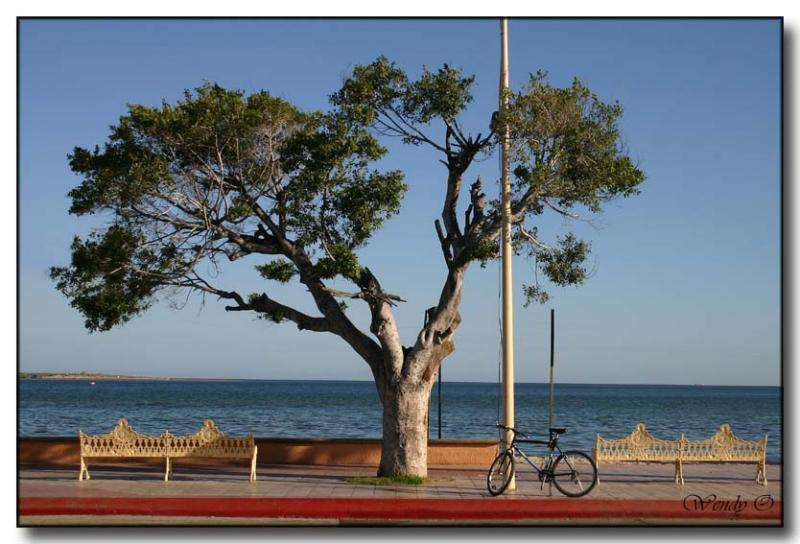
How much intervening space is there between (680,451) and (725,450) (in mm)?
971

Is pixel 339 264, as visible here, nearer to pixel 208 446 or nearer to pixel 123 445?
pixel 208 446

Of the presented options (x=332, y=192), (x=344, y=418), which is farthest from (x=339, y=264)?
(x=344, y=418)

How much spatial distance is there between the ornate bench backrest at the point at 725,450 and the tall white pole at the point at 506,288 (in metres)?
4.14

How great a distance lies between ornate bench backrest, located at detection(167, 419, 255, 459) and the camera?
1878cm

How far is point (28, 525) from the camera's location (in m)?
13.3

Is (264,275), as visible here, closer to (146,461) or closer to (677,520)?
(146,461)

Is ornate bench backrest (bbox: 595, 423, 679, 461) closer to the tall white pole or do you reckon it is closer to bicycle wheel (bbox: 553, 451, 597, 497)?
bicycle wheel (bbox: 553, 451, 597, 497)

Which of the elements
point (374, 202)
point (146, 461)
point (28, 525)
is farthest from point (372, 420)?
point (28, 525)

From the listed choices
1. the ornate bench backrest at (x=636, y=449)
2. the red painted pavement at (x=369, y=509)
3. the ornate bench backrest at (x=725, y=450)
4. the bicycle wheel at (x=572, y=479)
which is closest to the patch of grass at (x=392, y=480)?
the bicycle wheel at (x=572, y=479)

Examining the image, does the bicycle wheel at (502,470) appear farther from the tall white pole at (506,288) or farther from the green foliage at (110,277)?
the green foliage at (110,277)

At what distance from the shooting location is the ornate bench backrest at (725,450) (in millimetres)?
19328

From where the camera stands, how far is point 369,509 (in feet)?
49.2

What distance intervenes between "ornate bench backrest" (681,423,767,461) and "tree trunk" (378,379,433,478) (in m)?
4.86
